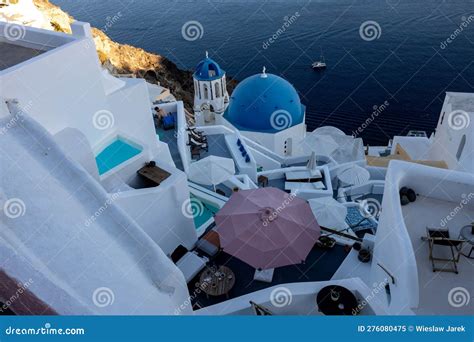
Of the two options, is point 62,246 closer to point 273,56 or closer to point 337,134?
point 337,134

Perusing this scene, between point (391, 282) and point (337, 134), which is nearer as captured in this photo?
point (391, 282)

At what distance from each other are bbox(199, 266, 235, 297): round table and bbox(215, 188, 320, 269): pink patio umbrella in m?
0.57

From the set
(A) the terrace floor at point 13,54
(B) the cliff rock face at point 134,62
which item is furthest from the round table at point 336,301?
(B) the cliff rock face at point 134,62

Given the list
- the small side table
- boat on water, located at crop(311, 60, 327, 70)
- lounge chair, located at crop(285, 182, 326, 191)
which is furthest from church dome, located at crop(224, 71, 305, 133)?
boat on water, located at crop(311, 60, 327, 70)

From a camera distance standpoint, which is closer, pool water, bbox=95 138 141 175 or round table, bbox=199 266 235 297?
round table, bbox=199 266 235 297

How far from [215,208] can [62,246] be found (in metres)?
9.14

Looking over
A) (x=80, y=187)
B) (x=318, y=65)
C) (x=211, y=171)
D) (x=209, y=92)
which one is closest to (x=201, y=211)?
(x=211, y=171)

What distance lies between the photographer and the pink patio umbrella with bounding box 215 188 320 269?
10.4 metres

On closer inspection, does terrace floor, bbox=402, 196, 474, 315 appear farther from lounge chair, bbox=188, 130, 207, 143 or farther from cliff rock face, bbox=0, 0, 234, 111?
cliff rock face, bbox=0, 0, 234, 111

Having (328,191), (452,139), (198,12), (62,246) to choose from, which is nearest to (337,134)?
(452,139)

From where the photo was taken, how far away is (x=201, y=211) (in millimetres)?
14141

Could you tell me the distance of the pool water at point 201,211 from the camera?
1373cm

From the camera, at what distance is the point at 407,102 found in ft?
144

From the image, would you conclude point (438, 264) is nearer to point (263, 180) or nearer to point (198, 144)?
point (263, 180)
